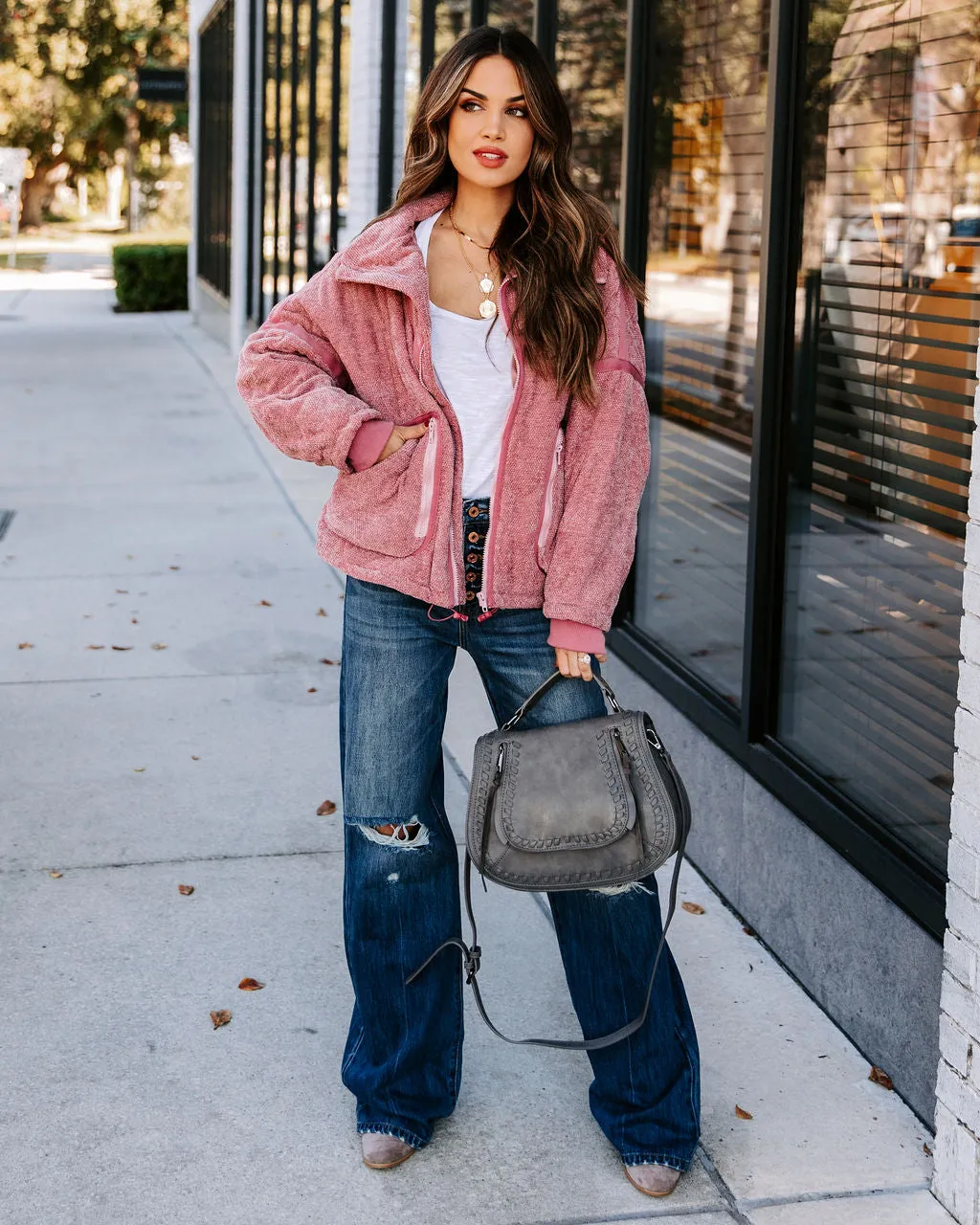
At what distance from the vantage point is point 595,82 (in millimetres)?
5742

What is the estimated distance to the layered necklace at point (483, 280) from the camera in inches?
113

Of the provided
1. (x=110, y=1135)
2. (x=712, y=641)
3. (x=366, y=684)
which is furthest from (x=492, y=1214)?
(x=712, y=641)

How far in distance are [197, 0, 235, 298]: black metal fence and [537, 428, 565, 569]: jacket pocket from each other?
54.6ft

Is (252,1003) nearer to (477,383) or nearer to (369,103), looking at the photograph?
(477,383)

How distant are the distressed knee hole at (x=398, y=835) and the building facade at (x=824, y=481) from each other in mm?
946

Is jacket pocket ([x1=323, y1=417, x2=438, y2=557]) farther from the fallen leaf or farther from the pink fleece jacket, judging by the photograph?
the fallen leaf

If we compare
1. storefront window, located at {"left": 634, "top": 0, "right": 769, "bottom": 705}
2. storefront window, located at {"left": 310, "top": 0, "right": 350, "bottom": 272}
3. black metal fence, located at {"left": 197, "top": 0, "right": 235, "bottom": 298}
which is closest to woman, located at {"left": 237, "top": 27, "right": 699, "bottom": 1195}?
storefront window, located at {"left": 634, "top": 0, "right": 769, "bottom": 705}

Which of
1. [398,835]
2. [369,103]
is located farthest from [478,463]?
[369,103]

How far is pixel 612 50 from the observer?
5.57 metres

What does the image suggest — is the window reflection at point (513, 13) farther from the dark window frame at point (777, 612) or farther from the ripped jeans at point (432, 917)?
the ripped jeans at point (432, 917)

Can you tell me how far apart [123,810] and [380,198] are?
589 cm

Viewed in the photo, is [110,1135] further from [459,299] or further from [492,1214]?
[459,299]

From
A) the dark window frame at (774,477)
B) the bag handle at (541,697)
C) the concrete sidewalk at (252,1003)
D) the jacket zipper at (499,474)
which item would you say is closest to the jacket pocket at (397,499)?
the jacket zipper at (499,474)

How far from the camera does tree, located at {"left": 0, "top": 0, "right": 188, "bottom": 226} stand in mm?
43375
